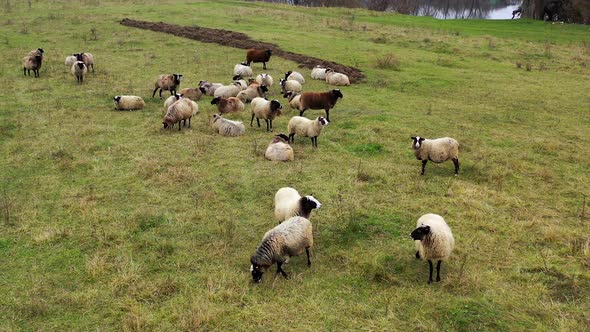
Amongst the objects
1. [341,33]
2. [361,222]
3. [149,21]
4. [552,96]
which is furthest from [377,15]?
[361,222]

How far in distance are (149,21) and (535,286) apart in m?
40.7

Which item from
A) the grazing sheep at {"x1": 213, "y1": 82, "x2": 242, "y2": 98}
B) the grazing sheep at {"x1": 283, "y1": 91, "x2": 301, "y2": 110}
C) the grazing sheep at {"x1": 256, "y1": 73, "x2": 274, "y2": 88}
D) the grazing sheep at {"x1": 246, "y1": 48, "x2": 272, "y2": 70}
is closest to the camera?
the grazing sheep at {"x1": 283, "y1": 91, "x2": 301, "y2": 110}

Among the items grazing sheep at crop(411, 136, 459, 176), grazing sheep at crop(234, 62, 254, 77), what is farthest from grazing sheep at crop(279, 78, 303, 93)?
grazing sheep at crop(411, 136, 459, 176)

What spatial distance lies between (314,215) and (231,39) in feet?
85.8

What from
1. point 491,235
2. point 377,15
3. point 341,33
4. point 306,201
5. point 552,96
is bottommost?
point 491,235

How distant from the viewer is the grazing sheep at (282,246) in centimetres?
752

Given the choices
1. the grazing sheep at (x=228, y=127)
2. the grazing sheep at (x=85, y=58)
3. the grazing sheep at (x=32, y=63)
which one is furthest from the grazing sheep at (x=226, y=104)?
the grazing sheep at (x=32, y=63)

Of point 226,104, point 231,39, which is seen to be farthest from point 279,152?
point 231,39

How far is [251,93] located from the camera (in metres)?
18.6

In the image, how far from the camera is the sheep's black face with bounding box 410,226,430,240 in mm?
7516

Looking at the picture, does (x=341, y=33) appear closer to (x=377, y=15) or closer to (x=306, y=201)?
(x=377, y=15)

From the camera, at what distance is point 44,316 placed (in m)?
6.68

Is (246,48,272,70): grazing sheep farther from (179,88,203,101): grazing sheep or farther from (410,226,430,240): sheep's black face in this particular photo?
Answer: (410,226,430,240): sheep's black face

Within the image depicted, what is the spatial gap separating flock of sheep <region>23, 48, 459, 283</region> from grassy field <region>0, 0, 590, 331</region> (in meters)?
0.43
